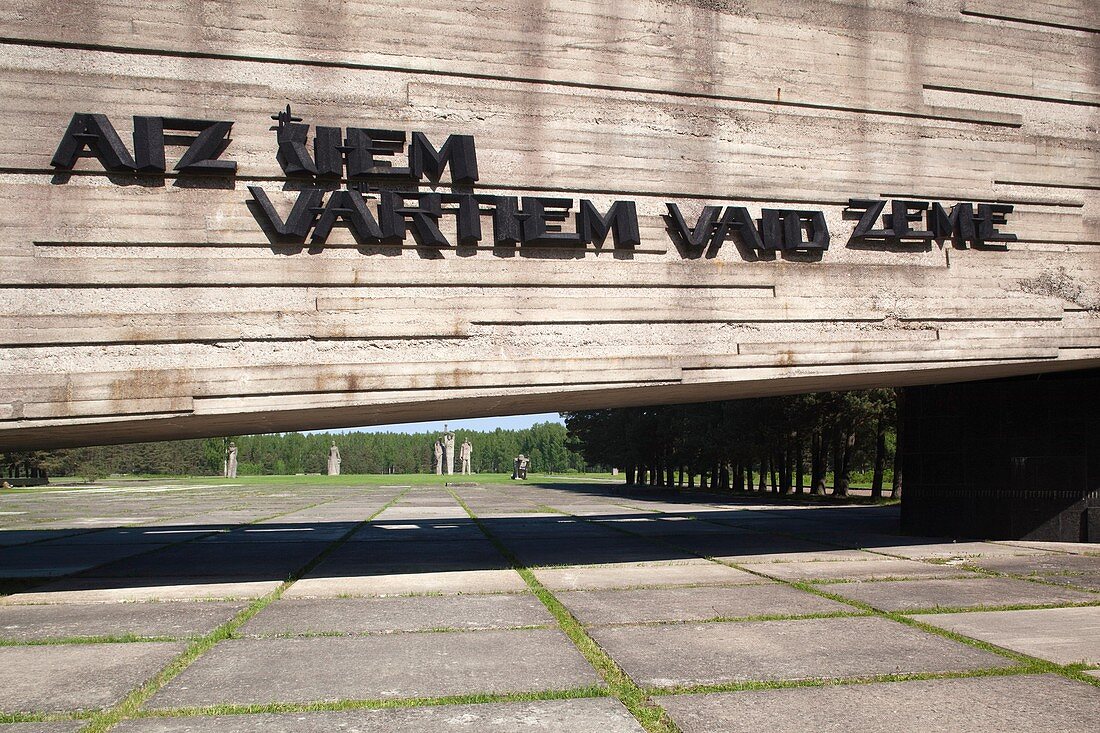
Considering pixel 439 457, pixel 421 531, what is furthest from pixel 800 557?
pixel 439 457

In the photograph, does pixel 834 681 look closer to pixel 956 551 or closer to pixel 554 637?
pixel 554 637

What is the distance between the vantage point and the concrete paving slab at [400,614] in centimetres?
625

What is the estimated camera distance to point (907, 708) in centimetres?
412

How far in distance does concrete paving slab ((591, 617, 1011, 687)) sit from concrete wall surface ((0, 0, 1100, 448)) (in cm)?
331

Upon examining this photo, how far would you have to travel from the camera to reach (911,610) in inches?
262

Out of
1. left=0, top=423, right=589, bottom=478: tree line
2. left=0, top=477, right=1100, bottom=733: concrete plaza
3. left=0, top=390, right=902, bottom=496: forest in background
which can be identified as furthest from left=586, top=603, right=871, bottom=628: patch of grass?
left=0, top=423, right=589, bottom=478: tree line

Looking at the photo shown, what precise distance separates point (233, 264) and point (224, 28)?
2.35 meters

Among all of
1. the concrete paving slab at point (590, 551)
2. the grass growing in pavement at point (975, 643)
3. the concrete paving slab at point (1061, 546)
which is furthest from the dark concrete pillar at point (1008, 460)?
the grass growing in pavement at point (975, 643)

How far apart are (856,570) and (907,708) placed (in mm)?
5252

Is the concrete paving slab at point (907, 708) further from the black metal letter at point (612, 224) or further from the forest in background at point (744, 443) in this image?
the forest in background at point (744, 443)

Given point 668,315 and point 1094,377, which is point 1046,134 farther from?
point 668,315

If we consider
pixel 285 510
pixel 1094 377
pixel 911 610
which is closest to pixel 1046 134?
pixel 1094 377

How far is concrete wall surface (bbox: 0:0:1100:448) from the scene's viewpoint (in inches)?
299

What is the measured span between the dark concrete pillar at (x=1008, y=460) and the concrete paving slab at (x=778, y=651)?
748 centimetres
